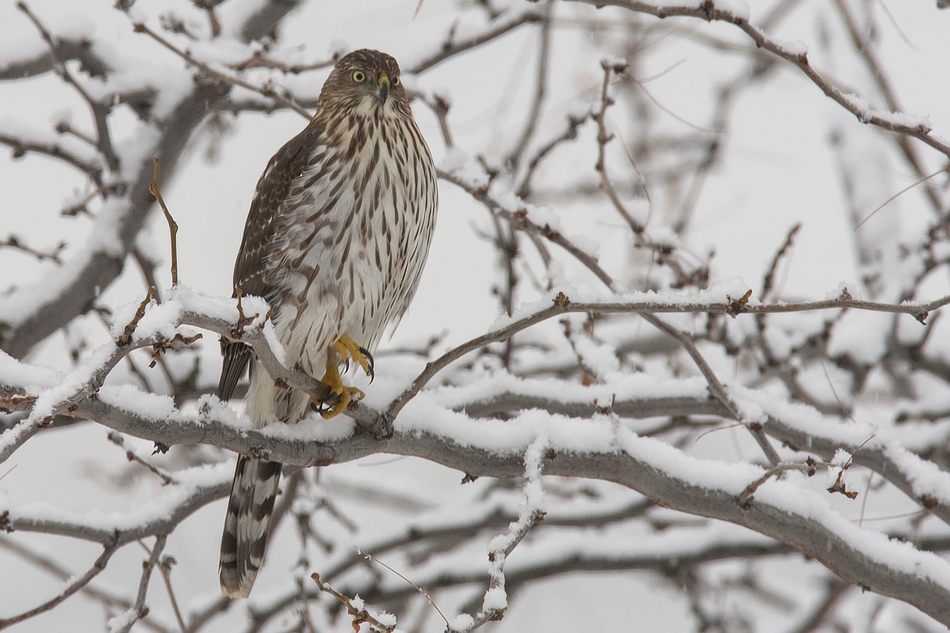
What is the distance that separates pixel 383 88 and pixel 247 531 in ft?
5.70

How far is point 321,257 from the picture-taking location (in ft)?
10.6

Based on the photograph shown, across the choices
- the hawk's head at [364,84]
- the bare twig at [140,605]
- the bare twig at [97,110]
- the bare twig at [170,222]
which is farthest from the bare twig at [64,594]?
the hawk's head at [364,84]

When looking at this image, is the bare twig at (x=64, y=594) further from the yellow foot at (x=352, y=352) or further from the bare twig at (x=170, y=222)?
the bare twig at (x=170, y=222)

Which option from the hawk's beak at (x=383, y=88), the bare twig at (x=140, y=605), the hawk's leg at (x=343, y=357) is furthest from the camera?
the hawk's beak at (x=383, y=88)

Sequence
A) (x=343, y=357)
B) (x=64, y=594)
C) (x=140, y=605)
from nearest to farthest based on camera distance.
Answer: (x=64, y=594) < (x=140, y=605) < (x=343, y=357)

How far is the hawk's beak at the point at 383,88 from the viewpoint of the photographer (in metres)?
3.64

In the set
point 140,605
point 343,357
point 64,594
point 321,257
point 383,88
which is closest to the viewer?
point 64,594

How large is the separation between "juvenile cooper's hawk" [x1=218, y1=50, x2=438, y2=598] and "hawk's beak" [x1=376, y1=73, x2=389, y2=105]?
0.28ft

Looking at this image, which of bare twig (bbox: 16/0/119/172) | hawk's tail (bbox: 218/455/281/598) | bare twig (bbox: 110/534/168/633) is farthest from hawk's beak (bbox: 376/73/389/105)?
bare twig (bbox: 110/534/168/633)

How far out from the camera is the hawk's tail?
329 centimetres

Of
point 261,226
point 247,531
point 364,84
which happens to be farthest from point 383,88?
point 247,531

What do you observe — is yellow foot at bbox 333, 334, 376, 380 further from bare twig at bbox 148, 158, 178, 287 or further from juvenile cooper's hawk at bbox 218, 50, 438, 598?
bare twig at bbox 148, 158, 178, 287

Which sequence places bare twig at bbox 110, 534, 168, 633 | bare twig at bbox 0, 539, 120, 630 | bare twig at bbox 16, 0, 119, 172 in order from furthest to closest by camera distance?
1. bare twig at bbox 16, 0, 119, 172
2. bare twig at bbox 110, 534, 168, 633
3. bare twig at bbox 0, 539, 120, 630

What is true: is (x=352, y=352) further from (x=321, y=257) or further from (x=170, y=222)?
(x=170, y=222)
